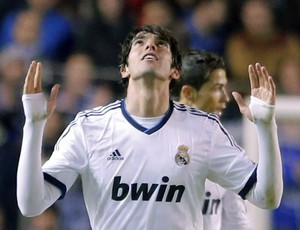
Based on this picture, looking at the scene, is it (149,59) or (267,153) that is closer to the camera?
(267,153)

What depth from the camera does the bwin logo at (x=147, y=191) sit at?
4723 millimetres

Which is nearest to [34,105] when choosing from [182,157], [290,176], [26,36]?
[182,157]

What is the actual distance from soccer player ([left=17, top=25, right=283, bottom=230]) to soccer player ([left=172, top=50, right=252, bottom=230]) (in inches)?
27.0

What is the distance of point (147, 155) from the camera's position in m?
4.79

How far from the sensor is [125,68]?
196 inches

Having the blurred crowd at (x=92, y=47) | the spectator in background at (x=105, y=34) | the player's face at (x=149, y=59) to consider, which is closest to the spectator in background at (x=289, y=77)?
the blurred crowd at (x=92, y=47)

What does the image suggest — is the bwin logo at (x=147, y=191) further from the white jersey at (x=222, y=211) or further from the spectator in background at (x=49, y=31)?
the spectator in background at (x=49, y=31)

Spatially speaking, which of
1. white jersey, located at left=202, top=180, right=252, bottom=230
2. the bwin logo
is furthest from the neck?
white jersey, located at left=202, top=180, right=252, bottom=230

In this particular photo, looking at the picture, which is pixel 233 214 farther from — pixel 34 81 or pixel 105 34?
pixel 105 34

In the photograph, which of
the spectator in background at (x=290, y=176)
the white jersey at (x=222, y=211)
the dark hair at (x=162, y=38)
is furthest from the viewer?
the spectator in background at (x=290, y=176)

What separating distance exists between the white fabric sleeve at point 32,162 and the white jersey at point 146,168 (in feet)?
0.40

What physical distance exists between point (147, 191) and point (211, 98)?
116 cm

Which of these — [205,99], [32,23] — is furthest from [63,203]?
[205,99]

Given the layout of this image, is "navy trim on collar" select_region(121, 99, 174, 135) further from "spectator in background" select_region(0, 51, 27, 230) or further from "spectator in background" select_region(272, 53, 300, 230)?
"spectator in background" select_region(0, 51, 27, 230)
